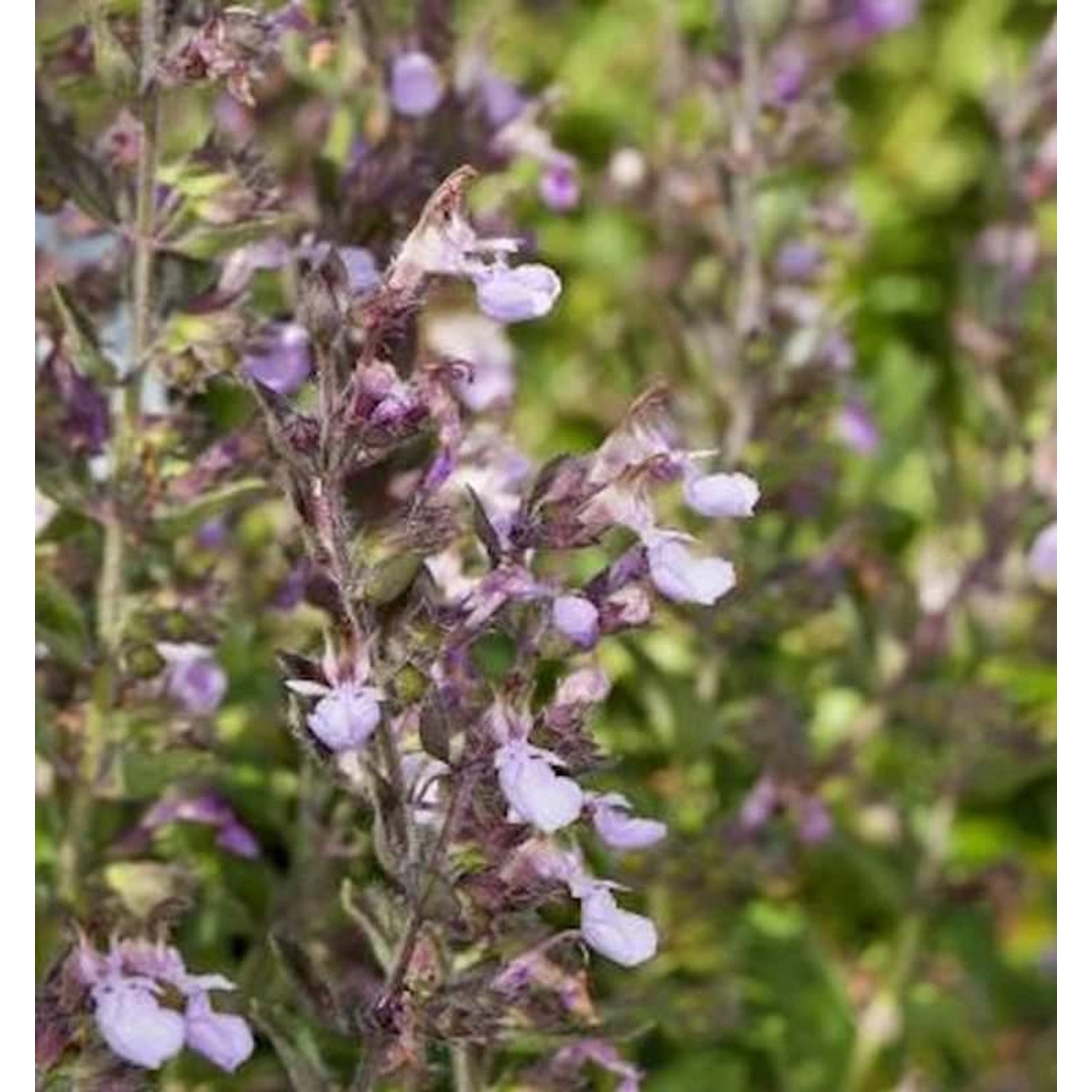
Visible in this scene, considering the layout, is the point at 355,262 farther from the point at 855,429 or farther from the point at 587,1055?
the point at 855,429

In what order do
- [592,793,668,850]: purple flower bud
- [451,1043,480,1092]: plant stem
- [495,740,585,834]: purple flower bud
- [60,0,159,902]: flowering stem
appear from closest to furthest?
[495,740,585,834]: purple flower bud < [592,793,668,850]: purple flower bud < [451,1043,480,1092]: plant stem < [60,0,159,902]: flowering stem

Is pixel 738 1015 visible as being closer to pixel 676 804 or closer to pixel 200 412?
pixel 676 804

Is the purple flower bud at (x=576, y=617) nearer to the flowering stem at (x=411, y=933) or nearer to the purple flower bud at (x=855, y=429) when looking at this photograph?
the flowering stem at (x=411, y=933)

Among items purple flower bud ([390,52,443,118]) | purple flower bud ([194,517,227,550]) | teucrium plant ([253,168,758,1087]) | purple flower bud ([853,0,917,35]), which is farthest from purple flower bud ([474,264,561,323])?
purple flower bud ([853,0,917,35])

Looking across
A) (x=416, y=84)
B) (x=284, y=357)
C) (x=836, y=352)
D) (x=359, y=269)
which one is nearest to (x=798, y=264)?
(x=836, y=352)

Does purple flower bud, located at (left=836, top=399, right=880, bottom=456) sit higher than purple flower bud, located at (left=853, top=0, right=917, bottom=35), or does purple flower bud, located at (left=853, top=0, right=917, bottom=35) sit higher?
purple flower bud, located at (left=853, top=0, right=917, bottom=35)

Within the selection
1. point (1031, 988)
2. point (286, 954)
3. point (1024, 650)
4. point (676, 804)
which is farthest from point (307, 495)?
point (1031, 988)

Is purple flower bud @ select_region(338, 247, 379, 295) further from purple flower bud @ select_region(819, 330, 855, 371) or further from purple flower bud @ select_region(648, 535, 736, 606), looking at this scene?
purple flower bud @ select_region(819, 330, 855, 371)
